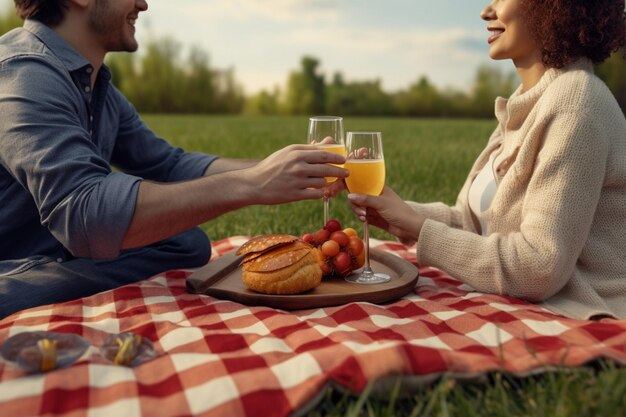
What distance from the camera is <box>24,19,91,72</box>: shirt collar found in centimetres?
301

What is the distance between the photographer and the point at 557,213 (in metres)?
2.56

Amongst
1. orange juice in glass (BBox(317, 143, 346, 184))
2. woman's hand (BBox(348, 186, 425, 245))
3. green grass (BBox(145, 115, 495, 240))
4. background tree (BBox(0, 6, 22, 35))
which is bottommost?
green grass (BBox(145, 115, 495, 240))

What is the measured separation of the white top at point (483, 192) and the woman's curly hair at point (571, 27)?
0.59m

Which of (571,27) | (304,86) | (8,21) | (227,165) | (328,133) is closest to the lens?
(571,27)

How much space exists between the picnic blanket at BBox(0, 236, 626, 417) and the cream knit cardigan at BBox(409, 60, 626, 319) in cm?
15

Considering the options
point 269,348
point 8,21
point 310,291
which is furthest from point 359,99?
point 269,348

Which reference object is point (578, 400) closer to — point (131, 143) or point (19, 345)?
point (19, 345)

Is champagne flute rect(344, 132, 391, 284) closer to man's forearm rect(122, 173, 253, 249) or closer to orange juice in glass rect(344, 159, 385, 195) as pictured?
orange juice in glass rect(344, 159, 385, 195)

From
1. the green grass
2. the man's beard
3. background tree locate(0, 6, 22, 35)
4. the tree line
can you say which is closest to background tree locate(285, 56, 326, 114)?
the tree line

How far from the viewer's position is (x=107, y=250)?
262cm

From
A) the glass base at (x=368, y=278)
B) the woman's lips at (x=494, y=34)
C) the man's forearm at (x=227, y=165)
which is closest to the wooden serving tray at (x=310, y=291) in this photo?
the glass base at (x=368, y=278)

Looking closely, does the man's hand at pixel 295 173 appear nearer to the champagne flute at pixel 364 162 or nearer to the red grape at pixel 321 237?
the champagne flute at pixel 364 162

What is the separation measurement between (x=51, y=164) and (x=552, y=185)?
1910mm

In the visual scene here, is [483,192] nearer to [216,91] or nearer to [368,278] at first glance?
[368,278]
